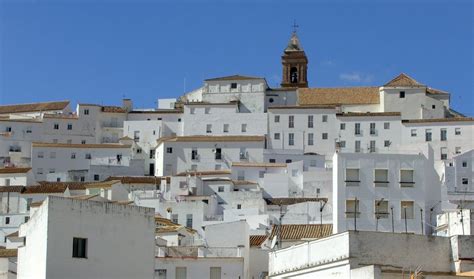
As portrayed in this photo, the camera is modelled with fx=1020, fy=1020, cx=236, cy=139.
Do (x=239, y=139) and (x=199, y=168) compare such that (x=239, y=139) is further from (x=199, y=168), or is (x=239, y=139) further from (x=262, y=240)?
(x=262, y=240)

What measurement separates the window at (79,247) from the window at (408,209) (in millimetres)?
21234

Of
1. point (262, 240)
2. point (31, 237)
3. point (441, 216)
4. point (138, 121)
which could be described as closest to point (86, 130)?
point (138, 121)

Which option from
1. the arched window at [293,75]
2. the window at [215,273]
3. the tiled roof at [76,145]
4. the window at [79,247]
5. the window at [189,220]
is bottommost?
the window at [215,273]

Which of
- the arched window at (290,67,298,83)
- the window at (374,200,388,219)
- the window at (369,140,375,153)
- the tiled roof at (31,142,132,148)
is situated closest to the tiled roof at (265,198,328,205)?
the window at (369,140,375,153)

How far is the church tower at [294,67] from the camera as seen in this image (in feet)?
364

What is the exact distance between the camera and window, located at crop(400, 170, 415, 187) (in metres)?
47.1

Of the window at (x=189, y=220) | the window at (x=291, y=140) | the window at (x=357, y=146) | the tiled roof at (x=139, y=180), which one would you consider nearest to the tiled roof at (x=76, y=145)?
the tiled roof at (x=139, y=180)

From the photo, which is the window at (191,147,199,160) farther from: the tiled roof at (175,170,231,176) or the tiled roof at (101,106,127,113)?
the tiled roof at (101,106,127,113)

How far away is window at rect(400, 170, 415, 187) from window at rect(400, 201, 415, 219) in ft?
2.89

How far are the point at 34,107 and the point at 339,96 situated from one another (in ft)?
105

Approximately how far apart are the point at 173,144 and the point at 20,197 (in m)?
16.5

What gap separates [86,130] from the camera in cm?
9894

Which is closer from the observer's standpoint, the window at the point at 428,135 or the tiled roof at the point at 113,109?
the window at the point at 428,135

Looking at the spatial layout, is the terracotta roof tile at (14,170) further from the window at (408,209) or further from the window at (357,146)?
the window at (408,209)
